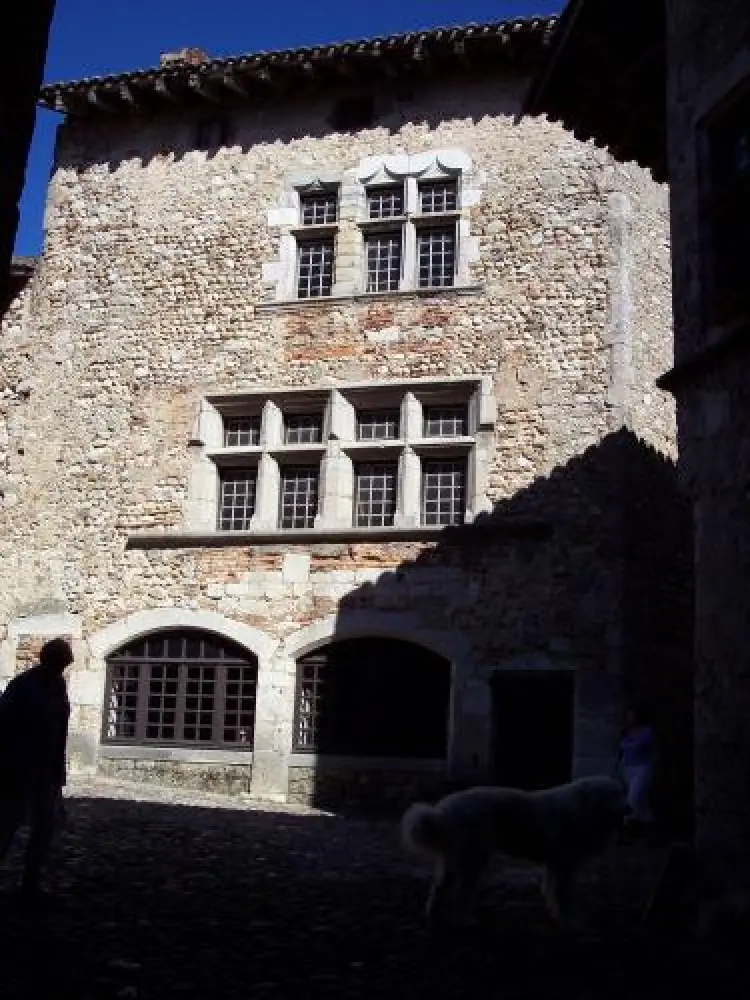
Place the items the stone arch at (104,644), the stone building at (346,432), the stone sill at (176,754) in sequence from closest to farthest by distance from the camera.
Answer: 1. the stone building at (346,432)
2. the stone sill at (176,754)
3. the stone arch at (104,644)

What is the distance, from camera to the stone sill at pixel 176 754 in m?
13.5

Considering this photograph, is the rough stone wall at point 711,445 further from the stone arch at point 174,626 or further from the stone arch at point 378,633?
the stone arch at point 174,626

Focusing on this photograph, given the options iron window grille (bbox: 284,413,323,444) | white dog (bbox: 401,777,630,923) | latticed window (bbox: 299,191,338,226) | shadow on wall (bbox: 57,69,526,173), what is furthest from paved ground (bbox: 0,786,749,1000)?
shadow on wall (bbox: 57,69,526,173)

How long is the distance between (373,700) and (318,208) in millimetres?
6848

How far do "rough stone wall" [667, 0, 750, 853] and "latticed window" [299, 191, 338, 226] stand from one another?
324 inches

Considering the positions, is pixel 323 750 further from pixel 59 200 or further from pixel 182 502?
pixel 59 200

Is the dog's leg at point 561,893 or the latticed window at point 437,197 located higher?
the latticed window at point 437,197

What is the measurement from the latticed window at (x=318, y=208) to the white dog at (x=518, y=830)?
36.4 feet

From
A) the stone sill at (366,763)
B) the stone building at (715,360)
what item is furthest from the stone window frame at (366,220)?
the stone building at (715,360)

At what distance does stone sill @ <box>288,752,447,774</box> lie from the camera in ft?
41.8

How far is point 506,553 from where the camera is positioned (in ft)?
42.5

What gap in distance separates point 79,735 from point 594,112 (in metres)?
9.73

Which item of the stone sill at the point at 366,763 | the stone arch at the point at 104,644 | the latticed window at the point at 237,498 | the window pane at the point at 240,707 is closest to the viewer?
the stone sill at the point at 366,763

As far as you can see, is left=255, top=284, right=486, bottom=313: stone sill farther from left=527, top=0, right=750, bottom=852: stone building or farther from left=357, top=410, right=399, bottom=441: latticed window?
left=527, top=0, right=750, bottom=852: stone building
